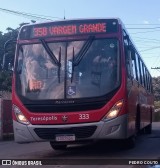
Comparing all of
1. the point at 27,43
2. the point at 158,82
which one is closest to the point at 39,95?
the point at 27,43

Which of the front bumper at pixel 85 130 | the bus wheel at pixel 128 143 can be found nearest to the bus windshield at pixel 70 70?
the front bumper at pixel 85 130

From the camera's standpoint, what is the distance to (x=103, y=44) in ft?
32.5

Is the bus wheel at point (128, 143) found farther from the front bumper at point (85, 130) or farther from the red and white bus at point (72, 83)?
the front bumper at point (85, 130)

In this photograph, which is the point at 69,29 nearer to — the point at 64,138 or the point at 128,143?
the point at 64,138

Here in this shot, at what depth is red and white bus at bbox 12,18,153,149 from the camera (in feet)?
30.9

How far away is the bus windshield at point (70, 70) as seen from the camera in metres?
9.60

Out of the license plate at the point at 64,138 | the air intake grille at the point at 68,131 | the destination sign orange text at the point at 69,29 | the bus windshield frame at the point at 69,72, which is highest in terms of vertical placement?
Result: the destination sign orange text at the point at 69,29

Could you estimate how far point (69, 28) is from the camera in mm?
10219

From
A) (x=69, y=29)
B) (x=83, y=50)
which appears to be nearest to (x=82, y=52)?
(x=83, y=50)

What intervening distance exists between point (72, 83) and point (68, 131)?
1.15 metres

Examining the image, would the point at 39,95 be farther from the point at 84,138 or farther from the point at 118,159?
the point at 118,159

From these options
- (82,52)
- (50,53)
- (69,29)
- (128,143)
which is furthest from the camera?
(128,143)

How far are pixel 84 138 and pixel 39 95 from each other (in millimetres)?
1514

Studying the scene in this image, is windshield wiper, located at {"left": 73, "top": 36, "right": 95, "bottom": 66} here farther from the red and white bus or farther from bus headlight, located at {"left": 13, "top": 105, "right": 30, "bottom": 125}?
bus headlight, located at {"left": 13, "top": 105, "right": 30, "bottom": 125}
